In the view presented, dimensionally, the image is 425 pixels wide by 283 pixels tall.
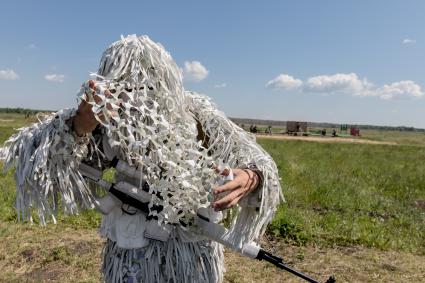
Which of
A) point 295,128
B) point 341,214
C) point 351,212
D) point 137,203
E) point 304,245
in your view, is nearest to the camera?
point 137,203

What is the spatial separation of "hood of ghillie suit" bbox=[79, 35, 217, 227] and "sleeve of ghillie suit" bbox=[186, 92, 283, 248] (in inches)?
5.3

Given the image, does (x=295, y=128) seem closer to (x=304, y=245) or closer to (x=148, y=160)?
(x=304, y=245)

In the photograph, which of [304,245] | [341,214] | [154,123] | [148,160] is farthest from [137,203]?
[341,214]

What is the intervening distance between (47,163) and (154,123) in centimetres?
38

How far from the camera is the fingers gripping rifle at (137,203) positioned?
5.47 ft

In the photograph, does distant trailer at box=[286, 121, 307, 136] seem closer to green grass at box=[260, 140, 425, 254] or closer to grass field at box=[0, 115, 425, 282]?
green grass at box=[260, 140, 425, 254]

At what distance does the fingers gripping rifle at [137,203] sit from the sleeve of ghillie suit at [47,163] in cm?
13

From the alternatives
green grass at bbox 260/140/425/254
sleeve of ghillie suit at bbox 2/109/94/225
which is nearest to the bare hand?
sleeve of ghillie suit at bbox 2/109/94/225

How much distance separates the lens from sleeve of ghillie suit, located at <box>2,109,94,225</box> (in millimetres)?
1481

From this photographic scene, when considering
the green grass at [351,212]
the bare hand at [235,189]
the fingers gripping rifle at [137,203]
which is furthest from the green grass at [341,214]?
the bare hand at [235,189]

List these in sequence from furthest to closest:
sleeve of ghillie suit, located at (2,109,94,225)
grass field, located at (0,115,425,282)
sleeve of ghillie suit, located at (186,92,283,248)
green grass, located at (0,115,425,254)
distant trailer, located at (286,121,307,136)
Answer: distant trailer, located at (286,121,307,136) → green grass, located at (0,115,425,254) → grass field, located at (0,115,425,282) → sleeve of ghillie suit, located at (186,92,283,248) → sleeve of ghillie suit, located at (2,109,94,225)

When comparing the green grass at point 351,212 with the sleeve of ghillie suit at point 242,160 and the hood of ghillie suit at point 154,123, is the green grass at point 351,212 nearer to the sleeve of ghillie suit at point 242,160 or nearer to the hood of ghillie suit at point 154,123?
the sleeve of ghillie suit at point 242,160

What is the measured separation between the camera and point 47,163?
4.93 feet

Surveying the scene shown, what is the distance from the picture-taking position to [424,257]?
4613mm
